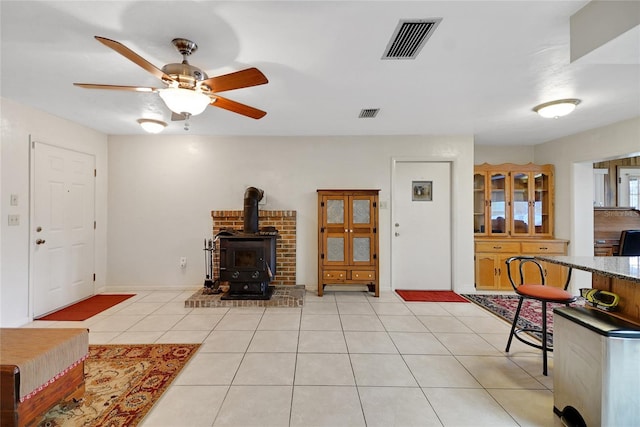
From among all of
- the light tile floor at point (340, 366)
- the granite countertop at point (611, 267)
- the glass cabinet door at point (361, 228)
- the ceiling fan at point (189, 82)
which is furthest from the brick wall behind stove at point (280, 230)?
the granite countertop at point (611, 267)

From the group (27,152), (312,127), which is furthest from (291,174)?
(27,152)

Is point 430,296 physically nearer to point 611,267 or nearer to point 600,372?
point 611,267

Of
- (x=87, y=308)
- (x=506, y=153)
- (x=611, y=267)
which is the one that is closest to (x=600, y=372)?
(x=611, y=267)

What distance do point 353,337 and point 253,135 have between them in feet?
10.5

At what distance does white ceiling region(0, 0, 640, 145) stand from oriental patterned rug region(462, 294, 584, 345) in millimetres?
2366

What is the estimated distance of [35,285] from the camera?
3.21 m

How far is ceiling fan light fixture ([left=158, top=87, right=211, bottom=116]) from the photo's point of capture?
74.8 inches

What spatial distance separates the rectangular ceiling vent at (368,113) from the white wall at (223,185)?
0.88 m

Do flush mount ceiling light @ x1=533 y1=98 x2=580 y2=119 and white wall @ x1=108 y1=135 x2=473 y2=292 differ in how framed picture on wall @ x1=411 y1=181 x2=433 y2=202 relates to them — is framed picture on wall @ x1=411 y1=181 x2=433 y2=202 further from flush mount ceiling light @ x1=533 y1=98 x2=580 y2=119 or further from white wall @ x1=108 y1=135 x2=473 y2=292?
flush mount ceiling light @ x1=533 y1=98 x2=580 y2=119

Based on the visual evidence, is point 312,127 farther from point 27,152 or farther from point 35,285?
point 35,285

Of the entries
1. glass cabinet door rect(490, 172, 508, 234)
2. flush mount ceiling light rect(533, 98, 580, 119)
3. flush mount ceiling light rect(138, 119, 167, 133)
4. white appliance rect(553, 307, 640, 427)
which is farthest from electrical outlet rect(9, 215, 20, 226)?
glass cabinet door rect(490, 172, 508, 234)

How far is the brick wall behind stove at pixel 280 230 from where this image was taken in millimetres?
4270

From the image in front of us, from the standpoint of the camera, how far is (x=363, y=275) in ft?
13.3

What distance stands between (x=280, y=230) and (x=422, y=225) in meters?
2.25
